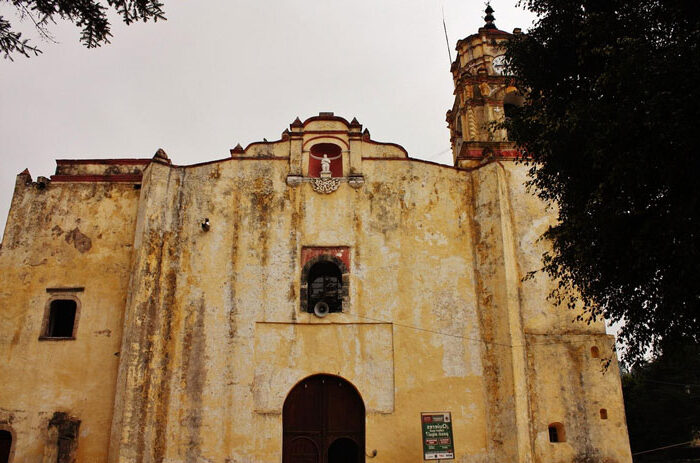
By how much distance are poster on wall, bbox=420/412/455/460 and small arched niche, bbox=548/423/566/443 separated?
3.15 metres

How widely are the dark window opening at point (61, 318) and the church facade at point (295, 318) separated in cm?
5

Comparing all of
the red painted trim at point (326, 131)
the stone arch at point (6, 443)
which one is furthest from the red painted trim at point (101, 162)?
the stone arch at point (6, 443)

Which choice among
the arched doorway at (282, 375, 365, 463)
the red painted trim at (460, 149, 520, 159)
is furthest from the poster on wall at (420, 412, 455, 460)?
the red painted trim at (460, 149, 520, 159)

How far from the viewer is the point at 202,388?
14664 millimetres

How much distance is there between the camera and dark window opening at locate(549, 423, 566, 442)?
47.5ft

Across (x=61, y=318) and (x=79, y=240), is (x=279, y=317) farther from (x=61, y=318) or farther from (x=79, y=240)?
(x=61, y=318)

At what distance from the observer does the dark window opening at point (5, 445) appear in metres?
14.8

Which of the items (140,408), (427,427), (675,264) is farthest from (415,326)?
(675,264)

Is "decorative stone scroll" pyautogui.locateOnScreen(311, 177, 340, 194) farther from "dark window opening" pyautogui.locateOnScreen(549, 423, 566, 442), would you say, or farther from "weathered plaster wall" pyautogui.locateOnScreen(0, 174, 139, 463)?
"dark window opening" pyautogui.locateOnScreen(549, 423, 566, 442)

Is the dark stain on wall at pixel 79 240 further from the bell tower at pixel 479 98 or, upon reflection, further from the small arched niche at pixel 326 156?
the bell tower at pixel 479 98

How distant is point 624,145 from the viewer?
7750mm

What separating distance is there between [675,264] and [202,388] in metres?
11.0

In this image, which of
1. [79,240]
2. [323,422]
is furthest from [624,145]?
[79,240]

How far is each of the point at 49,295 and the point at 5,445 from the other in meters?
3.86
